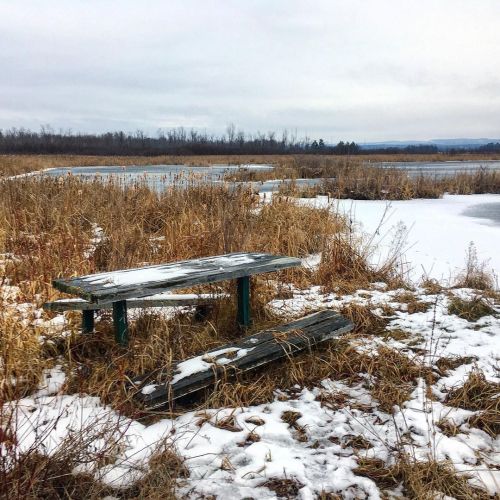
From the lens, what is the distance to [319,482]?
6.84 feet

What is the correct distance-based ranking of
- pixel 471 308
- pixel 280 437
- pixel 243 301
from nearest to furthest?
pixel 280 437 → pixel 243 301 → pixel 471 308

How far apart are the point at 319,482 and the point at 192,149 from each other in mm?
71078

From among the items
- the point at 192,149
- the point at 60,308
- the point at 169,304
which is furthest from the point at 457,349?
the point at 192,149

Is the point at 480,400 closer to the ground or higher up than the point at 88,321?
closer to the ground

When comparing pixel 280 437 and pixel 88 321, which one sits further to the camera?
pixel 88 321

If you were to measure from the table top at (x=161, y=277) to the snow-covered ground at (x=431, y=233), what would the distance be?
242cm

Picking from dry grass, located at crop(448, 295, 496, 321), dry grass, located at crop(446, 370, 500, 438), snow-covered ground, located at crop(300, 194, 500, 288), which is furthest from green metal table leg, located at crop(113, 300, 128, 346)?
snow-covered ground, located at crop(300, 194, 500, 288)

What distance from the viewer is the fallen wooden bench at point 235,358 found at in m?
2.60

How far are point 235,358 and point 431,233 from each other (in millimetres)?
5686

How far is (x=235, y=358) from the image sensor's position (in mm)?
2920

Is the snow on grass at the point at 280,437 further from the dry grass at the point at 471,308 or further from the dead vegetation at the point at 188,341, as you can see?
the dry grass at the point at 471,308

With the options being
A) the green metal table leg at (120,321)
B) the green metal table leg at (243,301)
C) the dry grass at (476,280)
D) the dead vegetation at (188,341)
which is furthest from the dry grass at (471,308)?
the green metal table leg at (120,321)

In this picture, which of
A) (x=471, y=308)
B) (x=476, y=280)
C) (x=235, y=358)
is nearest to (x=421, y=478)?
(x=235, y=358)

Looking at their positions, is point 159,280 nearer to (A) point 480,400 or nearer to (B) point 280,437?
(B) point 280,437
